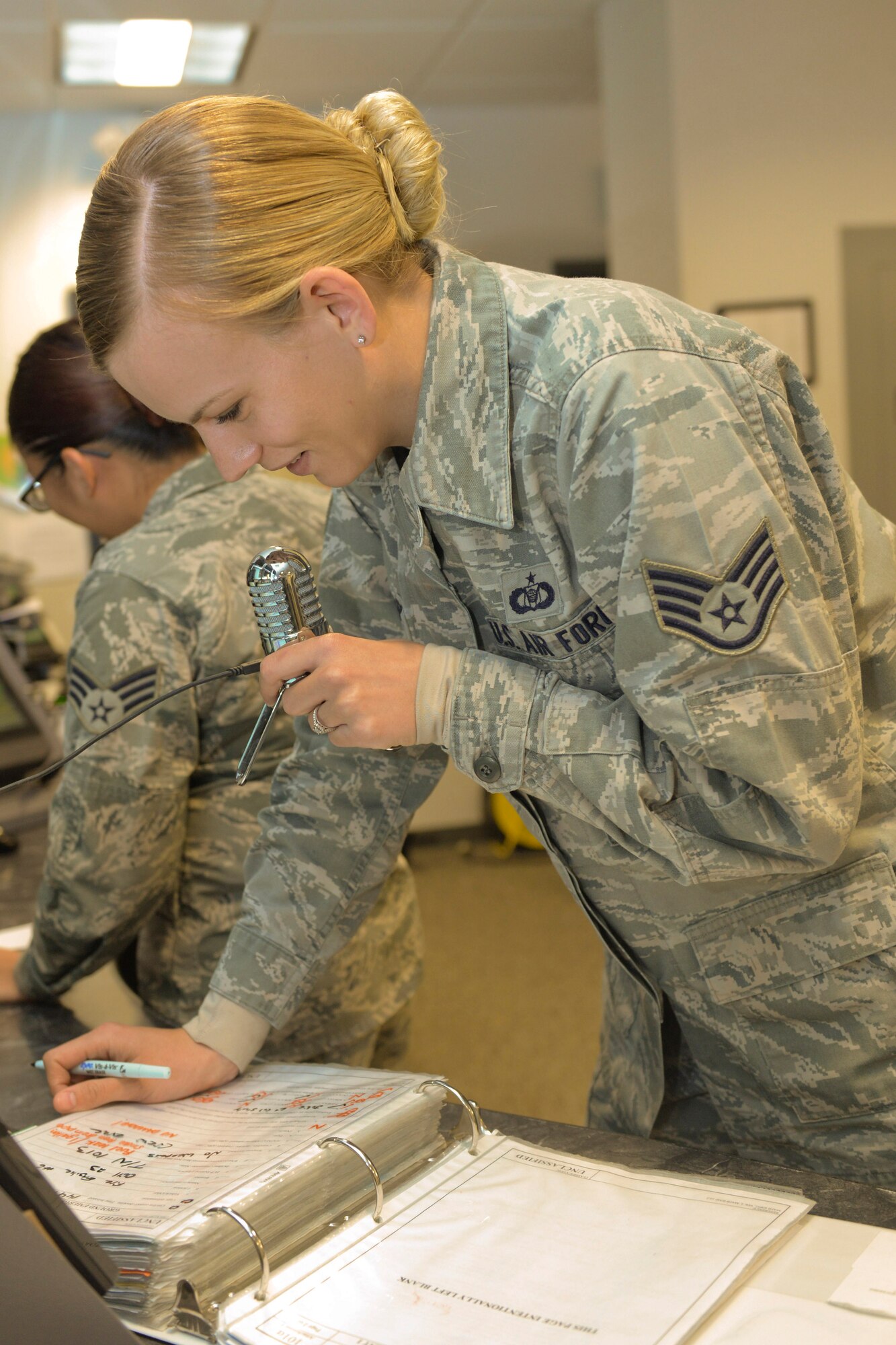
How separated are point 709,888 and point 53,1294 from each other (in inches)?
22.3

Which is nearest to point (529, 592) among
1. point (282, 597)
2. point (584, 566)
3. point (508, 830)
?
point (584, 566)

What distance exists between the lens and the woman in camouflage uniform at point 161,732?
136 centimetres

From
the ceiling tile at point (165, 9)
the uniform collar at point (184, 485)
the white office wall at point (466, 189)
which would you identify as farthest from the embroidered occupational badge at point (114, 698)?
the white office wall at point (466, 189)

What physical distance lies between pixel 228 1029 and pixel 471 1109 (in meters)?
0.28

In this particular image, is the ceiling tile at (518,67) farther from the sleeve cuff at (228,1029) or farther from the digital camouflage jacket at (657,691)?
the sleeve cuff at (228,1029)

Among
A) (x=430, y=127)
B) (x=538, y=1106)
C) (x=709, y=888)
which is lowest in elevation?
(x=538, y=1106)

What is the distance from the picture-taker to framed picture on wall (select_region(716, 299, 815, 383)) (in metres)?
4.00

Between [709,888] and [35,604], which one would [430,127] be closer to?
[709,888]

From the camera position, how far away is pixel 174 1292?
740 mm

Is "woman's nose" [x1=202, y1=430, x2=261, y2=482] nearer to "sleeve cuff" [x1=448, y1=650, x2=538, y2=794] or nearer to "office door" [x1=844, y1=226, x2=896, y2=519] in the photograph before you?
"sleeve cuff" [x1=448, y1=650, x2=538, y2=794]

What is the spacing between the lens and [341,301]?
3.01ft

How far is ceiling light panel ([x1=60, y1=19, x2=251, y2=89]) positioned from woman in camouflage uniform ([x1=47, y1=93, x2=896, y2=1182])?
3.63m

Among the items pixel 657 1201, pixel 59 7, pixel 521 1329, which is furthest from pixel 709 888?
pixel 59 7

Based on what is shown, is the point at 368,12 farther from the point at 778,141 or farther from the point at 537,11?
the point at 778,141
